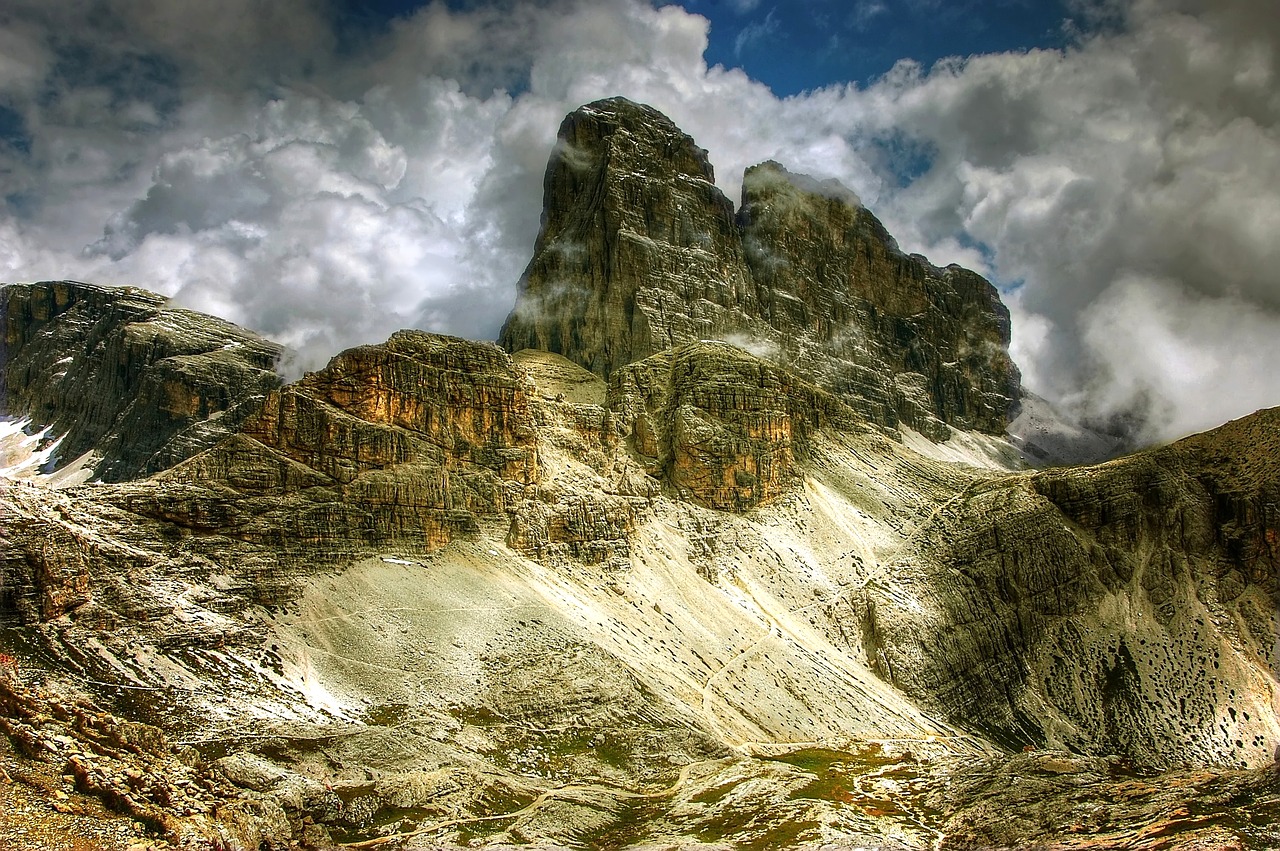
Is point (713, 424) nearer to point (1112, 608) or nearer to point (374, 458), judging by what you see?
point (374, 458)

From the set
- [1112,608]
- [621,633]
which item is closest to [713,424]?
[621,633]

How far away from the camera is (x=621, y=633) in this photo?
129 meters

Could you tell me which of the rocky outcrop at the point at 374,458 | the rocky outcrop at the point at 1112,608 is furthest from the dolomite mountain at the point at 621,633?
the rocky outcrop at the point at 1112,608

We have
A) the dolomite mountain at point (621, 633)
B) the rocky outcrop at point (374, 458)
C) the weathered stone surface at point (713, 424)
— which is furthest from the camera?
the weathered stone surface at point (713, 424)

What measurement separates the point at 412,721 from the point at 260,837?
2682 cm

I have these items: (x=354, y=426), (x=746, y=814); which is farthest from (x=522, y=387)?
(x=746, y=814)

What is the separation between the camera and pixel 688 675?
420 ft

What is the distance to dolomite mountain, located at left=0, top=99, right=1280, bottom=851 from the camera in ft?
272

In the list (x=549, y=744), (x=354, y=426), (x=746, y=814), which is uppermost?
(x=354, y=426)

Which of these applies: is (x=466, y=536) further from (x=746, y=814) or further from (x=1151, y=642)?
(x=1151, y=642)

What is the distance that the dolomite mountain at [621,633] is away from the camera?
82938 millimetres

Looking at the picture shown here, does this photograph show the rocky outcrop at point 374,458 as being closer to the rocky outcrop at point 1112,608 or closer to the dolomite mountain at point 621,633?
the dolomite mountain at point 621,633

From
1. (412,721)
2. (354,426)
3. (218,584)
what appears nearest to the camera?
(412,721)

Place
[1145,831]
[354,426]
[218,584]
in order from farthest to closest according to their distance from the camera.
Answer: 1. [354,426]
2. [218,584]
3. [1145,831]
